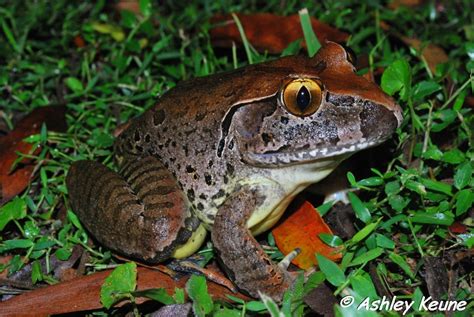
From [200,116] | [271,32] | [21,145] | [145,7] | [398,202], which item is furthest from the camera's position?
[145,7]

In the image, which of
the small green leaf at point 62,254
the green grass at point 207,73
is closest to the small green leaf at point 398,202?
the green grass at point 207,73

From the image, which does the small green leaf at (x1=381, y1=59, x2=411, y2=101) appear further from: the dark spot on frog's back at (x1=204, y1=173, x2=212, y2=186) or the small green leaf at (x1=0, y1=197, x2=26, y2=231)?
the small green leaf at (x1=0, y1=197, x2=26, y2=231)

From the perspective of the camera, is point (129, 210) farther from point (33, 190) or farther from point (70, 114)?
point (70, 114)

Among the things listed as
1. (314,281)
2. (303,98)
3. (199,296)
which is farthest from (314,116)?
(199,296)

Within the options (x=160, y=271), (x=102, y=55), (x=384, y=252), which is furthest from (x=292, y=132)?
(x=102, y=55)

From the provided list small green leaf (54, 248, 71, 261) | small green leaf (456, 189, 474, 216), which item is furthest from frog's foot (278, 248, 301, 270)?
small green leaf (54, 248, 71, 261)

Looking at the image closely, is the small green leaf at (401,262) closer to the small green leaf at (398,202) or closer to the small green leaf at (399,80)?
the small green leaf at (398,202)

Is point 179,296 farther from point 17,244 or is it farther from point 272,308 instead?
point 17,244
